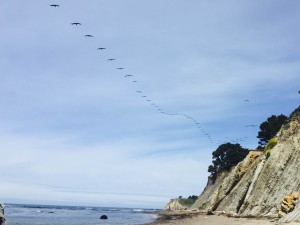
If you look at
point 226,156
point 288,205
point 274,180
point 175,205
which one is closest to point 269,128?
point 226,156

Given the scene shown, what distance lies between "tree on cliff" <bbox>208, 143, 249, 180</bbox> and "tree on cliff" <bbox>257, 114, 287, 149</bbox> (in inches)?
789

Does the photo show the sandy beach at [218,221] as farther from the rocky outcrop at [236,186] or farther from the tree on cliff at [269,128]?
the tree on cliff at [269,128]

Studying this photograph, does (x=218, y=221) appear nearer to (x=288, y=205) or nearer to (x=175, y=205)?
(x=288, y=205)

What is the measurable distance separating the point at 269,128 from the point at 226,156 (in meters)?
29.4

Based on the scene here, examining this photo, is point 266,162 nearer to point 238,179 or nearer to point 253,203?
point 253,203

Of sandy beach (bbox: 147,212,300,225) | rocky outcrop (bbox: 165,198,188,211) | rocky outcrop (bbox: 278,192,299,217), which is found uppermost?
rocky outcrop (bbox: 278,192,299,217)

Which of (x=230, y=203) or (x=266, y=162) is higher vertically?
(x=266, y=162)

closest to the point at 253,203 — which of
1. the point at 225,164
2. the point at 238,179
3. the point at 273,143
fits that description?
the point at 273,143

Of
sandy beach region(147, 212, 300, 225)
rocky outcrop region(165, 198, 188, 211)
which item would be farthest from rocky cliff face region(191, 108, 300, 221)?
rocky outcrop region(165, 198, 188, 211)

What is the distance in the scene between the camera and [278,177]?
5212cm

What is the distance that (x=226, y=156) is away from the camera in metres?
128

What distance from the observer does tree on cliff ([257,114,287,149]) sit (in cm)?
9994

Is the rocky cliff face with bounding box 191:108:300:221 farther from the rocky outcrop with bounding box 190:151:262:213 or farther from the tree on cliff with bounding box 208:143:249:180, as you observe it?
the tree on cliff with bounding box 208:143:249:180

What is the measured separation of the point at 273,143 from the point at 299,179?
1730 cm
